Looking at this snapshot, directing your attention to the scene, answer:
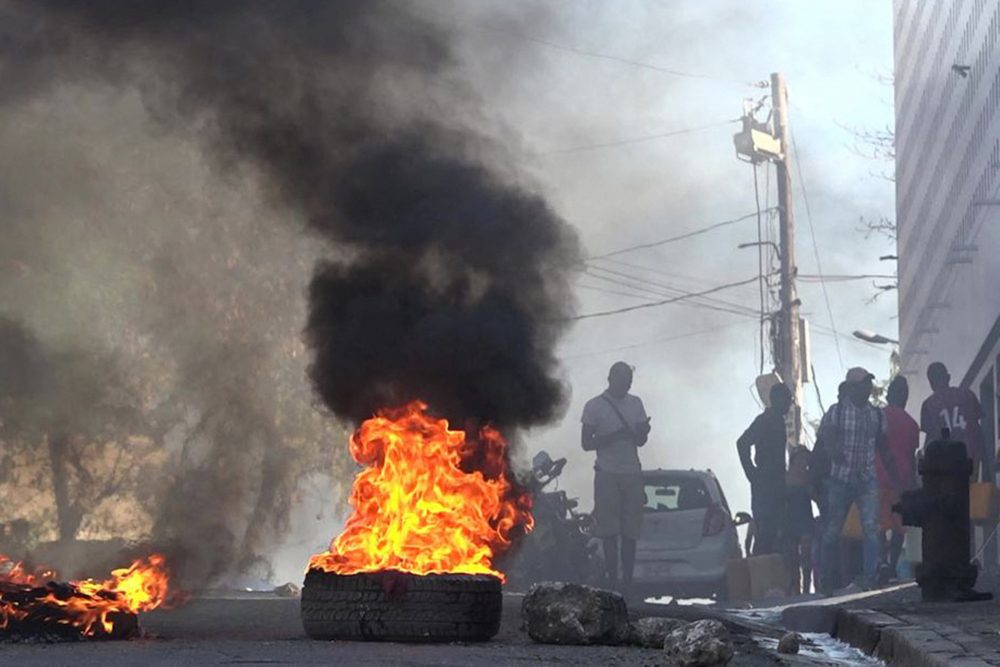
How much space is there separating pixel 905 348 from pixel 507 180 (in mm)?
39996

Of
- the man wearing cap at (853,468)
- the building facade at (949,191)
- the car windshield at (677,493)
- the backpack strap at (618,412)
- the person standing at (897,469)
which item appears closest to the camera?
the man wearing cap at (853,468)

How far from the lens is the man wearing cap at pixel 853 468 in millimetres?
18781

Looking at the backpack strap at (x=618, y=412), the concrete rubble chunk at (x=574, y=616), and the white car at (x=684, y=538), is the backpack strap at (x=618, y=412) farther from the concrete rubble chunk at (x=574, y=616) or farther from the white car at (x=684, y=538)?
the concrete rubble chunk at (x=574, y=616)

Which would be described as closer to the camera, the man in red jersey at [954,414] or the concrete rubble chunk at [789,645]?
the concrete rubble chunk at [789,645]

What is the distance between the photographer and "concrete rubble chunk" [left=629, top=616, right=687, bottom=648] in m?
10.8

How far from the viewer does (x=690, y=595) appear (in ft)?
72.5

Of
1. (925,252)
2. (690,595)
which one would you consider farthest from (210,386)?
(925,252)

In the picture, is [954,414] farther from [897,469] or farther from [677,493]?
[677,493]

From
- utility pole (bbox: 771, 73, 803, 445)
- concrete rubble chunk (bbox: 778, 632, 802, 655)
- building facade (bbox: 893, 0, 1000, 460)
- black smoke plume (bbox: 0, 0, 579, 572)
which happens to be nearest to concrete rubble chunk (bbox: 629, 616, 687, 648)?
concrete rubble chunk (bbox: 778, 632, 802, 655)

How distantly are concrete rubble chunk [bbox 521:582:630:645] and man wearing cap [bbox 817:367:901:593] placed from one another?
27.0 ft

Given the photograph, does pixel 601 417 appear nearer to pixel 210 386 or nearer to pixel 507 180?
pixel 507 180

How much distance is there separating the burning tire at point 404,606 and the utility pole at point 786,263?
111 feet

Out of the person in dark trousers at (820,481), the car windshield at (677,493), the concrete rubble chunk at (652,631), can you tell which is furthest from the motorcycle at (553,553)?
the concrete rubble chunk at (652,631)

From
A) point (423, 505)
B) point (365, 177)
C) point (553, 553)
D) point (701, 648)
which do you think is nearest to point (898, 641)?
point (701, 648)
